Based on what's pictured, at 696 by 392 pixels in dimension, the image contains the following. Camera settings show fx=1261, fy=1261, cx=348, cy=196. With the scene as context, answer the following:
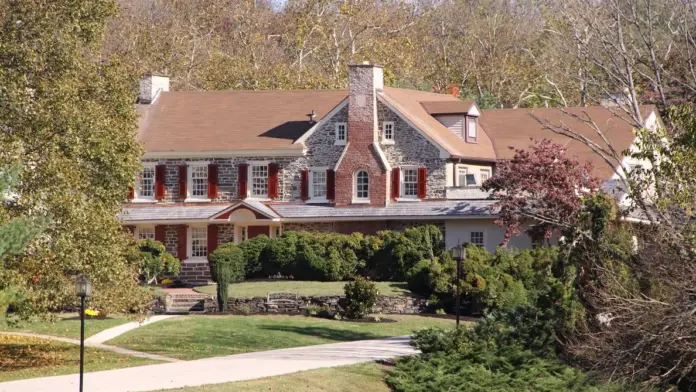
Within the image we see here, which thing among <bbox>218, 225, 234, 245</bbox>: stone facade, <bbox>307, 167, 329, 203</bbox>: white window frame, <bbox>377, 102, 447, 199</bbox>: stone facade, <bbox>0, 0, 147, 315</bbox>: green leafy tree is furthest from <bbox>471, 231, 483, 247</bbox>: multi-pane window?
<bbox>0, 0, 147, 315</bbox>: green leafy tree

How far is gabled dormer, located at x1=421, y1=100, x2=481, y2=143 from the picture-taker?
54316 mm

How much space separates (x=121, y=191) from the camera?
97.1ft

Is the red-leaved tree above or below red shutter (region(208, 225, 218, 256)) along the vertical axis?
above

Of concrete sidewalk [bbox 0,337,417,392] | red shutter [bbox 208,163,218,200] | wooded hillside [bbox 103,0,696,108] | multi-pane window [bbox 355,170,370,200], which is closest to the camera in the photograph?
concrete sidewalk [bbox 0,337,417,392]

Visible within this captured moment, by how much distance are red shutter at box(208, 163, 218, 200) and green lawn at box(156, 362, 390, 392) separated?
26076 millimetres

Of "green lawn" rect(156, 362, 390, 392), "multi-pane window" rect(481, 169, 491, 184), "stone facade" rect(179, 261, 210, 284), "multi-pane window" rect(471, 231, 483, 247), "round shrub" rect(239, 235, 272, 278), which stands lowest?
"green lawn" rect(156, 362, 390, 392)

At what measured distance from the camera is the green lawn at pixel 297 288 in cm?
4319

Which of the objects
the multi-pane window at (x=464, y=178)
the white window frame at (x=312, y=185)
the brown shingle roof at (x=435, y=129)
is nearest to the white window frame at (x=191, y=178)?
the white window frame at (x=312, y=185)

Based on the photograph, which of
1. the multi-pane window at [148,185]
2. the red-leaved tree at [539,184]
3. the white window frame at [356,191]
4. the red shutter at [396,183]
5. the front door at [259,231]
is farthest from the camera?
the multi-pane window at [148,185]

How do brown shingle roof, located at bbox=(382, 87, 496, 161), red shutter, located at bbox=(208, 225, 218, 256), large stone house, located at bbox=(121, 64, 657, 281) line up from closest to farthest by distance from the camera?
large stone house, located at bbox=(121, 64, 657, 281) → brown shingle roof, located at bbox=(382, 87, 496, 161) → red shutter, located at bbox=(208, 225, 218, 256)

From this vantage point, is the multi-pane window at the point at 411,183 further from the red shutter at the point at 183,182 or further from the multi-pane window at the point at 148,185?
the multi-pane window at the point at 148,185

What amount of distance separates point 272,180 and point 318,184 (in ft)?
6.53

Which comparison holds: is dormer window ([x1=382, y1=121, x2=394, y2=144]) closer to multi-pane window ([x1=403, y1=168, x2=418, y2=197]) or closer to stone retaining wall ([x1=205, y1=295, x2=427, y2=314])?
multi-pane window ([x1=403, y1=168, x2=418, y2=197])

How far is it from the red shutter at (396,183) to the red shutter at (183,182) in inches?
359
